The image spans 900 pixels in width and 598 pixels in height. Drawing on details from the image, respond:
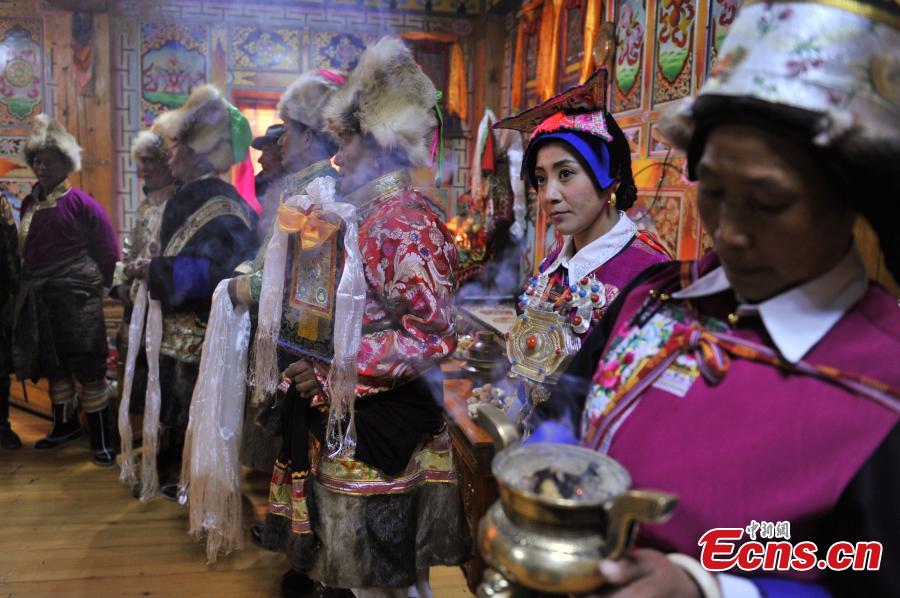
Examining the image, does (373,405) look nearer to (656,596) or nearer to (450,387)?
(656,596)

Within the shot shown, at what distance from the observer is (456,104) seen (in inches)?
279

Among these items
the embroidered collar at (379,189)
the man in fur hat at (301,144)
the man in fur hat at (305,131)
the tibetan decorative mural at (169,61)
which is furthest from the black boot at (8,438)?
the tibetan decorative mural at (169,61)

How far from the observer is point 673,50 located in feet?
12.3

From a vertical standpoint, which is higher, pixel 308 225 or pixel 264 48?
pixel 264 48

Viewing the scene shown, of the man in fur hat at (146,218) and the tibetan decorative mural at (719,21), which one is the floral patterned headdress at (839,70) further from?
the man in fur hat at (146,218)

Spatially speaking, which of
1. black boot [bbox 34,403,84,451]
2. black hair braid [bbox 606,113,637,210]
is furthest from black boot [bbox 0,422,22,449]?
black hair braid [bbox 606,113,637,210]

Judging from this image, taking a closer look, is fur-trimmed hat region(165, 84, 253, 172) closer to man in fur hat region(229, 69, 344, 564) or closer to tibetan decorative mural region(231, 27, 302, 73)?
man in fur hat region(229, 69, 344, 564)

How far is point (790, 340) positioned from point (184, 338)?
297cm

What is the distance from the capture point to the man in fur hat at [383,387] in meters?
1.88

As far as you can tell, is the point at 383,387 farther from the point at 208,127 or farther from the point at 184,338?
the point at 208,127

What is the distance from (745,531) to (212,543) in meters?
2.16

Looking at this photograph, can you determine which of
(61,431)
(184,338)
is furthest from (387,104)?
(61,431)

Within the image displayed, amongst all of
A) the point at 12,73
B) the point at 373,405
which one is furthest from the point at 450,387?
the point at 12,73

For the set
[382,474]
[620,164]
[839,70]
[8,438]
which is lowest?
[8,438]
